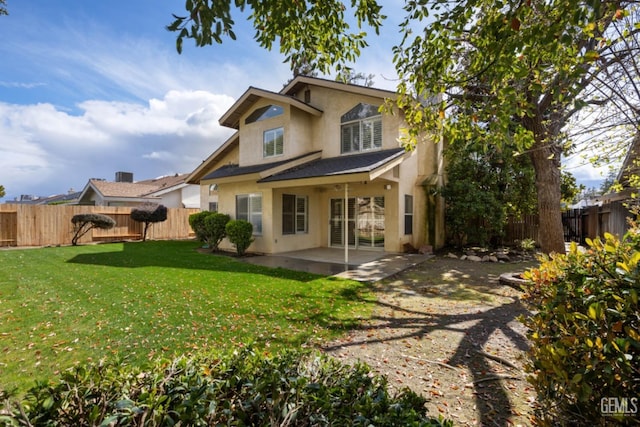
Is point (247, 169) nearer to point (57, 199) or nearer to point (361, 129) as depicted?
point (361, 129)

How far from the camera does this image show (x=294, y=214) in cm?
1315

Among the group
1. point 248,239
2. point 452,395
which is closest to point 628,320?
point 452,395

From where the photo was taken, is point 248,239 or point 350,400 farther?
point 248,239

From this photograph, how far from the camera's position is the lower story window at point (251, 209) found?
12781 millimetres

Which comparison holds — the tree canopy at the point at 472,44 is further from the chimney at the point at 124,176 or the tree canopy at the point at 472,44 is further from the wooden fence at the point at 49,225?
the chimney at the point at 124,176

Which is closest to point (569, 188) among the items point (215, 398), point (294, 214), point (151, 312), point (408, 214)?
point (408, 214)

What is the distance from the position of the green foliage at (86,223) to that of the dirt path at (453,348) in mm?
15249

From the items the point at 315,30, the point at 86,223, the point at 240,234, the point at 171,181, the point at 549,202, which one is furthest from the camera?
the point at 171,181

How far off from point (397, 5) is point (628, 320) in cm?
476

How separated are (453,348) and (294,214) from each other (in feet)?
31.9

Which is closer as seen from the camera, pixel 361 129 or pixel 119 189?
pixel 361 129

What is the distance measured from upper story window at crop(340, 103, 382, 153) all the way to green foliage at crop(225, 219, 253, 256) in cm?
558

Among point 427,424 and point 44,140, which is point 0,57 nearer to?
point 427,424

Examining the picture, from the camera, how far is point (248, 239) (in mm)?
12125
